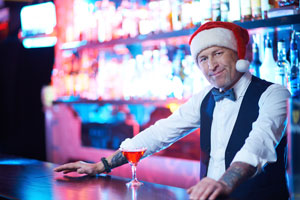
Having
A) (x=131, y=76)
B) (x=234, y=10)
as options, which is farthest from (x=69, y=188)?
(x=131, y=76)

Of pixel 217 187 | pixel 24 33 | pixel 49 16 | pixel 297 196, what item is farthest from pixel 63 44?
pixel 297 196

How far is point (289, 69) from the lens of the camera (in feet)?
6.89

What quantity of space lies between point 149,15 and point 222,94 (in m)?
1.20

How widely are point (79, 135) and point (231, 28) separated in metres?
2.17

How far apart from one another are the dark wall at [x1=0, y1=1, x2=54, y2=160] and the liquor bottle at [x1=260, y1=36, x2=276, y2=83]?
7.82 feet

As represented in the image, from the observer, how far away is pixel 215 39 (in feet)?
5.49

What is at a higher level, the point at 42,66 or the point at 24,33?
the point at 24,33

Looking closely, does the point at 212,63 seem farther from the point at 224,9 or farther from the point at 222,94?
the point at 224,9

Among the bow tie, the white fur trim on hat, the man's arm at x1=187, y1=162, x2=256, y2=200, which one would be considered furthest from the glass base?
the white fur trim on hat

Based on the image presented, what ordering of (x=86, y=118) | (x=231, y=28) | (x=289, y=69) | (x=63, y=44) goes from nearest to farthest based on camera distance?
(x=231, y=28) < (x=289, y=69) < (x=63, y=44) < (x=86, y=118)

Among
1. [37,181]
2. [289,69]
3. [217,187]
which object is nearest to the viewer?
[217,187]

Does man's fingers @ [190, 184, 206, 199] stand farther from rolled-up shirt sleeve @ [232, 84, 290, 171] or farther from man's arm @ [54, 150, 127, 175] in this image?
man's arm @ [54, 150, 127, 175]

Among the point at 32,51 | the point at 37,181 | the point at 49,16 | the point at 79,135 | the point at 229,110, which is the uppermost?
the point at 49,16

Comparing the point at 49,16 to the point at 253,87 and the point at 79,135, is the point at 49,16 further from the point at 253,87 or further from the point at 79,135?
the point at 253,87
